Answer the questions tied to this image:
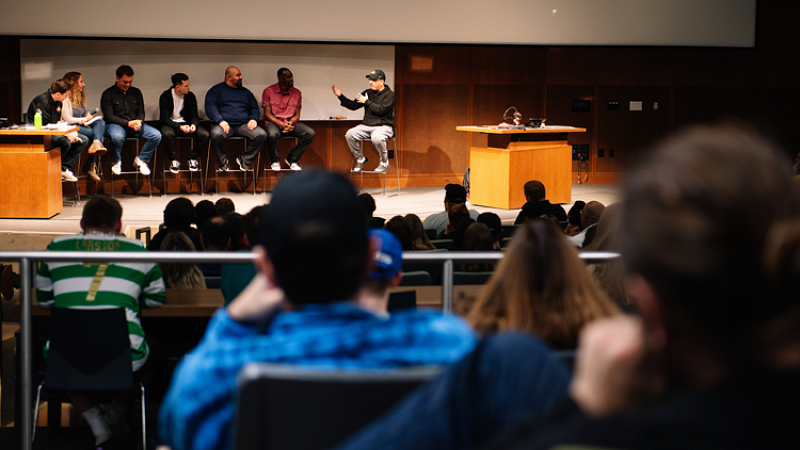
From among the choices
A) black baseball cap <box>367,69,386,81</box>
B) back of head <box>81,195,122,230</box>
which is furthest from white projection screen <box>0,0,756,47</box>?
back of head <box>81,195,122,230</box>

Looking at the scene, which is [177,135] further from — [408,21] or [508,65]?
[508,65]

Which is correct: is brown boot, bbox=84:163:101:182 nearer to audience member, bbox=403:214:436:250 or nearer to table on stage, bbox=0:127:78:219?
table on stage, bbox=0:127:78:219

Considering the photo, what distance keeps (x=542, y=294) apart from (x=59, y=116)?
7296 millimetres

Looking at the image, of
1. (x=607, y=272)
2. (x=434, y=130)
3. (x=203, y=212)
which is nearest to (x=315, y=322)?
(x=607, y=272)

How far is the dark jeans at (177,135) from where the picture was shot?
8625 mm

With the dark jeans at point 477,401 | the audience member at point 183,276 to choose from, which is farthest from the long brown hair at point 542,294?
the audience member at point 183,276

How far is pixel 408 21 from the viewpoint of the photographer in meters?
9.52

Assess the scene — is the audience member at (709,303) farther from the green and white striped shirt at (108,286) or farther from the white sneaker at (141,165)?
the white sneaker at (141,165)

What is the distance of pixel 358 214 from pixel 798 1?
1127 centimetres

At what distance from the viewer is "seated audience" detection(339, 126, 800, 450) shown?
0.49 metres

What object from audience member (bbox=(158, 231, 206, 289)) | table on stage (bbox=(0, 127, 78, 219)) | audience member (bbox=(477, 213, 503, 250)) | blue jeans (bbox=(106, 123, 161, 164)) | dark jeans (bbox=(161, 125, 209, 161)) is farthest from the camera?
dark jeans (bbox=(161, 125, 209, 161))

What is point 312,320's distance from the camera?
2.95 feet

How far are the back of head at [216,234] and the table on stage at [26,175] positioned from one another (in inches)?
161

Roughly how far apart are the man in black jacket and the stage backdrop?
11.8 inches
